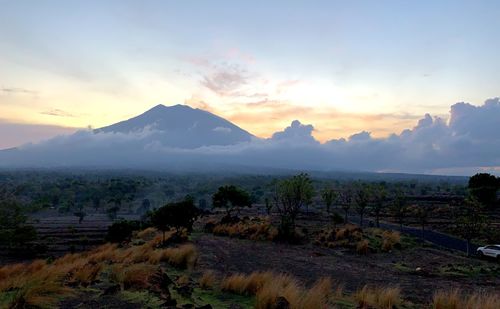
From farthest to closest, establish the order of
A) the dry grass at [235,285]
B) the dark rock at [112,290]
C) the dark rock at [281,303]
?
the dry grass at [235,285] < the dark rock at [112,290] < the dark rock at [281,303]

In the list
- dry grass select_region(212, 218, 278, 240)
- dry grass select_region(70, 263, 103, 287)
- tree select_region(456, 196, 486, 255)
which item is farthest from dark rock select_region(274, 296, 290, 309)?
tree select_region(456, 196, 486, 255)

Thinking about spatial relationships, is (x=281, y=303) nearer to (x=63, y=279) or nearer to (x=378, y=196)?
(x=63, y=279)

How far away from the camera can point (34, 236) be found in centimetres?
4641

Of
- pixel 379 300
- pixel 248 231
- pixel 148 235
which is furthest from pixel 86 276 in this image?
pixel 248 231

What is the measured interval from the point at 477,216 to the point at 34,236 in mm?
45003

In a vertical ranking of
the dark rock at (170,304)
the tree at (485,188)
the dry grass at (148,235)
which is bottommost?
the dry grass at (148,235)

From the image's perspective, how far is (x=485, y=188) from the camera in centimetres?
6481

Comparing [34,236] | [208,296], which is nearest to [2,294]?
[208,296]

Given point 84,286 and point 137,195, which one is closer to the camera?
point 84,286

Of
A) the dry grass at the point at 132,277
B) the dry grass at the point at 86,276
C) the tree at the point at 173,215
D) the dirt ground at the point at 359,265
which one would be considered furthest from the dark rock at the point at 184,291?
the tree at the point at 173,215

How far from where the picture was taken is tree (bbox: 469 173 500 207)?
64.6 metres

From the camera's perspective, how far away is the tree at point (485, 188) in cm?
6456

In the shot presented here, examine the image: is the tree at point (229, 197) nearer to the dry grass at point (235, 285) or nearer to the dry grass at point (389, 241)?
the dry grass at point (389, 241)

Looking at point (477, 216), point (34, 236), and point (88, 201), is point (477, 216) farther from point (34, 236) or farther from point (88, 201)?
point (88, 201)
